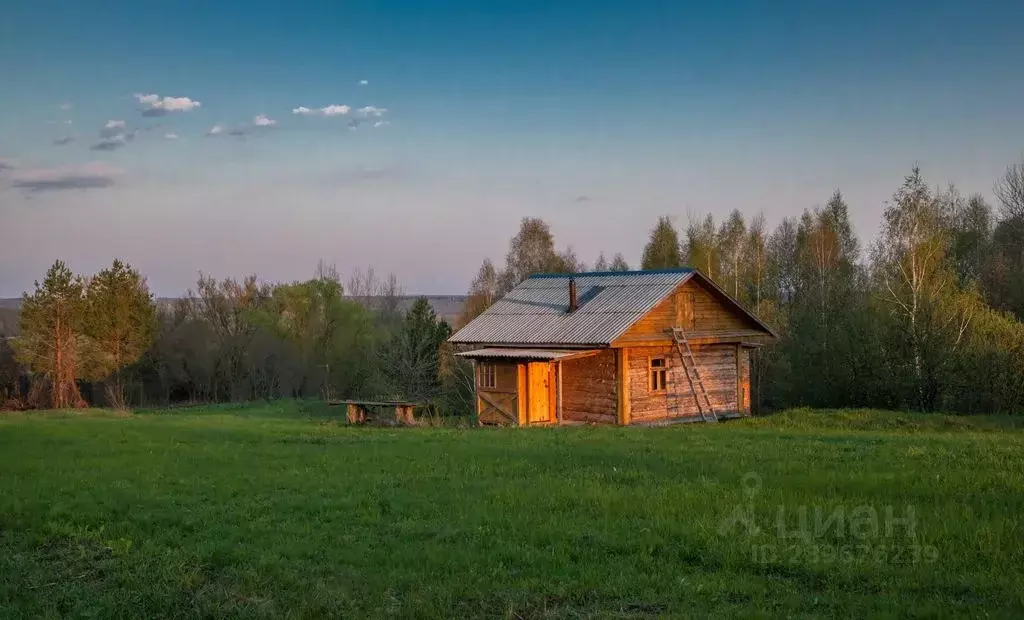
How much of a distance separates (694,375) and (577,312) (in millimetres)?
5087

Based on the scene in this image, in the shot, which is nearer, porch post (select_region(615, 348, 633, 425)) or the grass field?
the grass field

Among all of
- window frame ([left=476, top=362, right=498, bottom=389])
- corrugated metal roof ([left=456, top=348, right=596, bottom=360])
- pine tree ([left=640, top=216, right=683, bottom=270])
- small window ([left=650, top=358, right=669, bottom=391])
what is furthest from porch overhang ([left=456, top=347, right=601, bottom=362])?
pine tree ([left=640, top=216, right=683, bottom=270])

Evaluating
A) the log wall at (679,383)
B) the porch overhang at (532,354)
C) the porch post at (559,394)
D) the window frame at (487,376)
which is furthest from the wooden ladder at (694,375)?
the window frame at (487,376)

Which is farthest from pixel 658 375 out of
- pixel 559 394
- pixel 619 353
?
pixel 559 394

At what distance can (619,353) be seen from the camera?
92.3 ft

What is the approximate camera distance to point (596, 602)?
6828 millimetres

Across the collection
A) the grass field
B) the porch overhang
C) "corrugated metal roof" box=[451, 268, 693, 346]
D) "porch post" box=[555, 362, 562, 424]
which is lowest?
the grass field

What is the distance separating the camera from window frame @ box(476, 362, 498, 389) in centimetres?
2934

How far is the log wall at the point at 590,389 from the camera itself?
28.3m

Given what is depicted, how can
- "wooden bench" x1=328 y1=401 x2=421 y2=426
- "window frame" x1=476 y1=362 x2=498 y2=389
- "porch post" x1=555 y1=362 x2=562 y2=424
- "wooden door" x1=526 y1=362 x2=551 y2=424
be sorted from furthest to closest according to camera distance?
"window frame" x1=476 y1=362 x2=498 y2=389 < "wooden bench" x1=328 y1=401 x2=421 y2=426 < "wooden door" x1=526 y1=362 x2=551 y2=424 < "porch post" x1=555 y1=362 x2=562 y2=424

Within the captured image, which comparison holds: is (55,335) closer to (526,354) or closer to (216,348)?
(216,348)

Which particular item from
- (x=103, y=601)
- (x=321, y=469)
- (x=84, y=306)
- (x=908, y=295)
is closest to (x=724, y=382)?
(x=908, y=295)

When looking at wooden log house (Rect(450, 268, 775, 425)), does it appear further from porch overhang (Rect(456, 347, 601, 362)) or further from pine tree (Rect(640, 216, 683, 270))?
pine tree (Rect(640, 216, 683, 270))

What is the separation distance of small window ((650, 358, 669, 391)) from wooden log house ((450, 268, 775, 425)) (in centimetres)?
4
